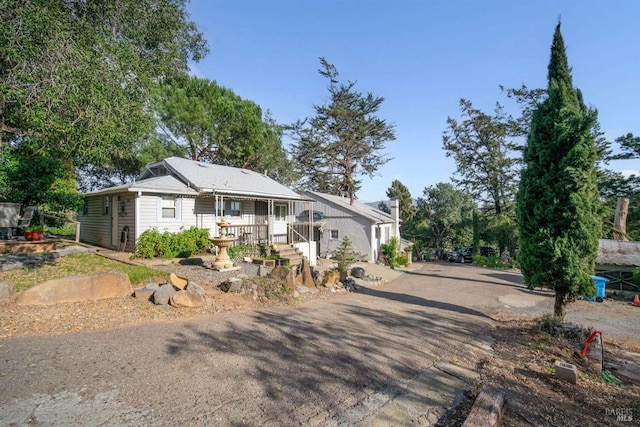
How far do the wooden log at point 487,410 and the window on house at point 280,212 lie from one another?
14.9 meters

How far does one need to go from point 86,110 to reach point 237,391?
6186 millimetres

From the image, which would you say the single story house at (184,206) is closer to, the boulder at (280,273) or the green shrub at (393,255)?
the boulder at (280,273)

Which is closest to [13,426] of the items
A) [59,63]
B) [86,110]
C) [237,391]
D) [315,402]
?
[237,391]

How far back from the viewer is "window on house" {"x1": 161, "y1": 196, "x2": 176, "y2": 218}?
1271 cm

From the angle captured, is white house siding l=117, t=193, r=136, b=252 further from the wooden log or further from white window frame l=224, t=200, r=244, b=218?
the wooden log

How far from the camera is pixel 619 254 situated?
14.4 metres

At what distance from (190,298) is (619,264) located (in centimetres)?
1874

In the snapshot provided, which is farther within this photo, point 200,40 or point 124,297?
point 200,40

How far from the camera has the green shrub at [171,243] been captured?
36.1ft

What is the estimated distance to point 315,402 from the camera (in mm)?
3420

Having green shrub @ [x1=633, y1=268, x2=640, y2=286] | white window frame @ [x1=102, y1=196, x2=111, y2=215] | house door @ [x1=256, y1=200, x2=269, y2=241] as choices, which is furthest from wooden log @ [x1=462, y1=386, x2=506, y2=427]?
white window frame @ [x1=102, y1=196, x2=111, y2=215]

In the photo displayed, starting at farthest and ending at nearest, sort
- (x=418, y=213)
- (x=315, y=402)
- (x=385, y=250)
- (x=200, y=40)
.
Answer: (x=418, y=213) < (x=385, y=250) < (x=200, y=40) < (x=315, y=402)

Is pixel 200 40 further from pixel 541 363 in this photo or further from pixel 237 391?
pixel 541 363

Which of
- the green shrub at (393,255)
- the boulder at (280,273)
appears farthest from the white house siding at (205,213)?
the green shrub at (393,255)
